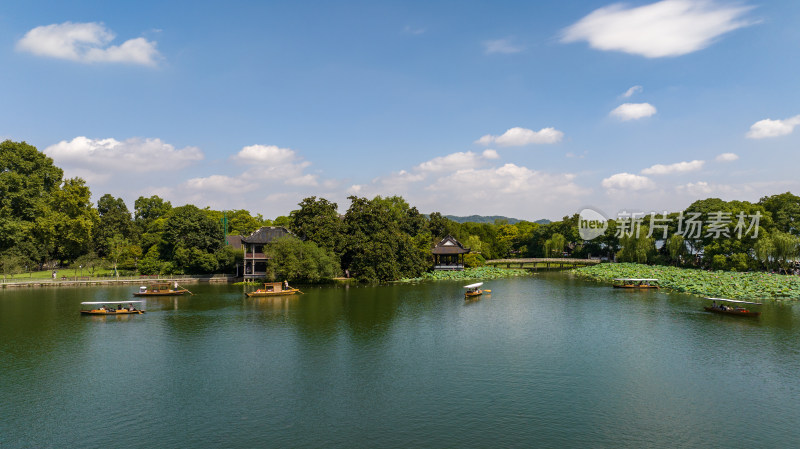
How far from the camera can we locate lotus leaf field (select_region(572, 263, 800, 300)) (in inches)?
1923

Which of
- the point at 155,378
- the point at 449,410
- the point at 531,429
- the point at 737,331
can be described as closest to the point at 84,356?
the point at 155,378

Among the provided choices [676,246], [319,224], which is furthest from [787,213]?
[319,224]

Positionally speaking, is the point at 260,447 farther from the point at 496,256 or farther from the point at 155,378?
the point at 496,256

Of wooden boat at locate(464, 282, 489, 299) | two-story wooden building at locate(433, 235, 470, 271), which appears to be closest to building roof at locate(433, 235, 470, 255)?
two-story wooden building at locate(433, 235, 470, 271)

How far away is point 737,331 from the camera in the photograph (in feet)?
110

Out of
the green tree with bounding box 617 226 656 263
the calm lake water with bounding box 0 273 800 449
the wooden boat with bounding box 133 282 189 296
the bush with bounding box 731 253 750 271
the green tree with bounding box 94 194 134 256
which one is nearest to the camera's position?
the calm lake water with bounding box 0 273 800 449

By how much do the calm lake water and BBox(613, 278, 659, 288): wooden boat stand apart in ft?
62.3

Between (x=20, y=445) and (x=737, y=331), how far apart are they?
41843 mm

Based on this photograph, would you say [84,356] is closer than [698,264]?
Yes

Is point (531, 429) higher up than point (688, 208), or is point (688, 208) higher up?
point (688, 208)

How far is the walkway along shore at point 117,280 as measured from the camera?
64000 mm

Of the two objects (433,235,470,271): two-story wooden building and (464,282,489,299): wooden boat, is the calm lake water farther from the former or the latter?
(433,235,470,271): two-story wooden building

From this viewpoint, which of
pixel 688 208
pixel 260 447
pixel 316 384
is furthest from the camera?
pixel 688 208

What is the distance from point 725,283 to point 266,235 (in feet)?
201
